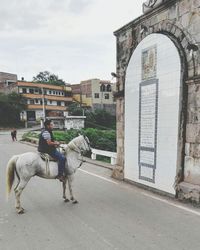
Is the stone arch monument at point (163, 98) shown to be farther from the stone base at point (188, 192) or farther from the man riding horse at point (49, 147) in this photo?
the man riding horse at point (49, 147)

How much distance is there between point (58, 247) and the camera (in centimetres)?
376

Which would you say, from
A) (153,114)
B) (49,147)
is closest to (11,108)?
(49,147)

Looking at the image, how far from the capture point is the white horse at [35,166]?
544 centimetres

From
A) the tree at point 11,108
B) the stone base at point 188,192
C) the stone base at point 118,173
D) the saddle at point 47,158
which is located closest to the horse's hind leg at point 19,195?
the saddle at point 47,158

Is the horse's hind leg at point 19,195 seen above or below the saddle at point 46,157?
below

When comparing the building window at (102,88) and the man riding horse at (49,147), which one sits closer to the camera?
the man riding horse at (49,147)

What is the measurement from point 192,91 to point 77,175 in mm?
5407

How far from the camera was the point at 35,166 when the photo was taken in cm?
558

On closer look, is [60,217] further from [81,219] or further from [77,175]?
[77,175]

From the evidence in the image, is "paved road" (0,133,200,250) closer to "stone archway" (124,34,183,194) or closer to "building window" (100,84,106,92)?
"stone archway" (124,34,183,194)

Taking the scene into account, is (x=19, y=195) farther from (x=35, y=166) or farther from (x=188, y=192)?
(x=188, y=192)

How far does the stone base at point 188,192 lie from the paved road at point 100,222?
0.80 feet

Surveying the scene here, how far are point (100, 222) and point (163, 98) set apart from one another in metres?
3.60

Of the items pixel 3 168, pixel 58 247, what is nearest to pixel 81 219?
pixel 58 247
